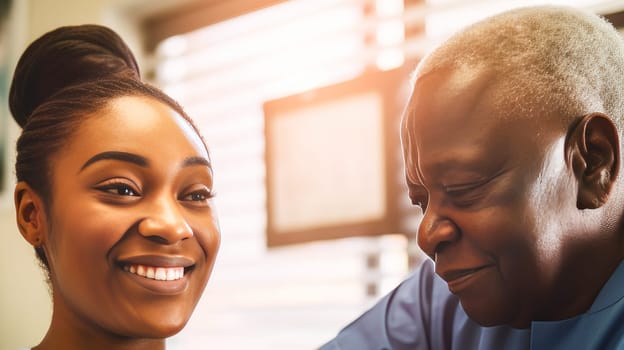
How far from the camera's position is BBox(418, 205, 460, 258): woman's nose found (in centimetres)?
64

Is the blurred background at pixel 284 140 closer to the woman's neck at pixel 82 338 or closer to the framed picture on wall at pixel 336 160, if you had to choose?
the framed picture on wall at pixel 336 160

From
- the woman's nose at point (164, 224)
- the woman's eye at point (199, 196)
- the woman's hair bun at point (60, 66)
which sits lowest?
the woman's nose at point (164, 224)

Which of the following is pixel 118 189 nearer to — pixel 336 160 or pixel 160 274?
pixel 160 274

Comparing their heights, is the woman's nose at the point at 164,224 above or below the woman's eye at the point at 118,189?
below

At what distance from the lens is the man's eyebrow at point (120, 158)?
0.71m

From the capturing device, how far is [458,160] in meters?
0.63

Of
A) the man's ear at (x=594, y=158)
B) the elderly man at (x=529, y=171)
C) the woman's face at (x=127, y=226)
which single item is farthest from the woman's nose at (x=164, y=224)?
the man's ear at (x=594, y=158)

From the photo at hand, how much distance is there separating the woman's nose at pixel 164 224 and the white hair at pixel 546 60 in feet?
0.93

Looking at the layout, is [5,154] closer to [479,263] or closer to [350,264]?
[350,264]

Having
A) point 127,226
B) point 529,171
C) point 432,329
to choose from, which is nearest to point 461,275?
point 529,171

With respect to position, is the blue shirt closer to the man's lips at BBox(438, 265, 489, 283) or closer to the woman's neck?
the man's lips at BBox(438, 265, 489, 283)

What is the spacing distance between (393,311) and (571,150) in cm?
34

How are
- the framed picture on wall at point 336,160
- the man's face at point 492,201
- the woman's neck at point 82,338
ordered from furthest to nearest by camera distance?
the framed picture on wall at point 336,160
the woman's neck at point 82,338
the man's face at point 492,201

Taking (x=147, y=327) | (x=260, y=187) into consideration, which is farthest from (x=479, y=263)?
(x=260, y=187)
